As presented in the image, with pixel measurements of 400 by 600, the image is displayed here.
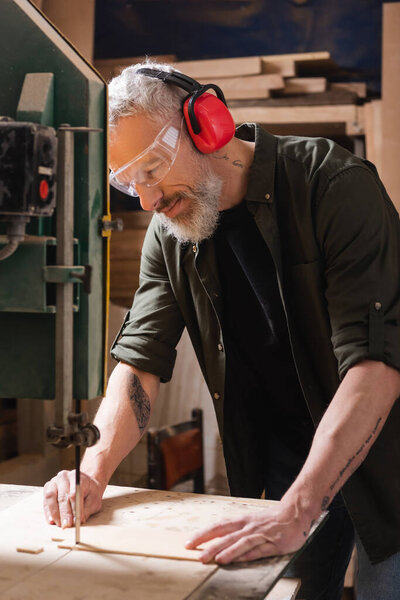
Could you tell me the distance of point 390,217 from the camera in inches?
68.6

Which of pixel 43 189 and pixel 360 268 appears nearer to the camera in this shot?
pixel 43 189

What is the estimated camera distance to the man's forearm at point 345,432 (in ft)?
4.85

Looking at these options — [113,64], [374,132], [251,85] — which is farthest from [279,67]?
[113,64]

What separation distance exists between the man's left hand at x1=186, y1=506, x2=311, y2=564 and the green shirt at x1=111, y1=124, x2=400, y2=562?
37 centimetres

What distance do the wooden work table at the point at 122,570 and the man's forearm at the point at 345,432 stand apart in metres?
0.15

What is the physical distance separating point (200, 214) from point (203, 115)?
9.6 inches

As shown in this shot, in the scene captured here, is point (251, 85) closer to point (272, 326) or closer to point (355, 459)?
point (272, 326)

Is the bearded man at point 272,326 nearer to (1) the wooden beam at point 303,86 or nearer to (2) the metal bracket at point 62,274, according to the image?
(2) the metal bracket at point 62,274

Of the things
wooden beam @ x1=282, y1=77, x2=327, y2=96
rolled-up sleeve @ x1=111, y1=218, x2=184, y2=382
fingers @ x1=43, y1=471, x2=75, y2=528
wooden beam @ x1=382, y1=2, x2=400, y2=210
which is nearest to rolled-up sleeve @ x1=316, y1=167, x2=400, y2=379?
rolled-up sleeve @ x1=111, y1=218, x2=184, y2=382

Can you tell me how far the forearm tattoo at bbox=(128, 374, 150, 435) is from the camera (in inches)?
77.0

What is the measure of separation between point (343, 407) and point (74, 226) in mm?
663

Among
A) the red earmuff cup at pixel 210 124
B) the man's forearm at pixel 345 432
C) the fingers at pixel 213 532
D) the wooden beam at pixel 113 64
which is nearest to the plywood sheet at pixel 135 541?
the fingers at pixel 213 532

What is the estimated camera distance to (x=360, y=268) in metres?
1.65

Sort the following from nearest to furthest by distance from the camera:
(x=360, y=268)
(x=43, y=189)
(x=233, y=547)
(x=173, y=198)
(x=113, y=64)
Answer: (x=43, y=189), (x=233, y=547), (x=360, y=268), (x=173, y=198), (x=113, y=64)
